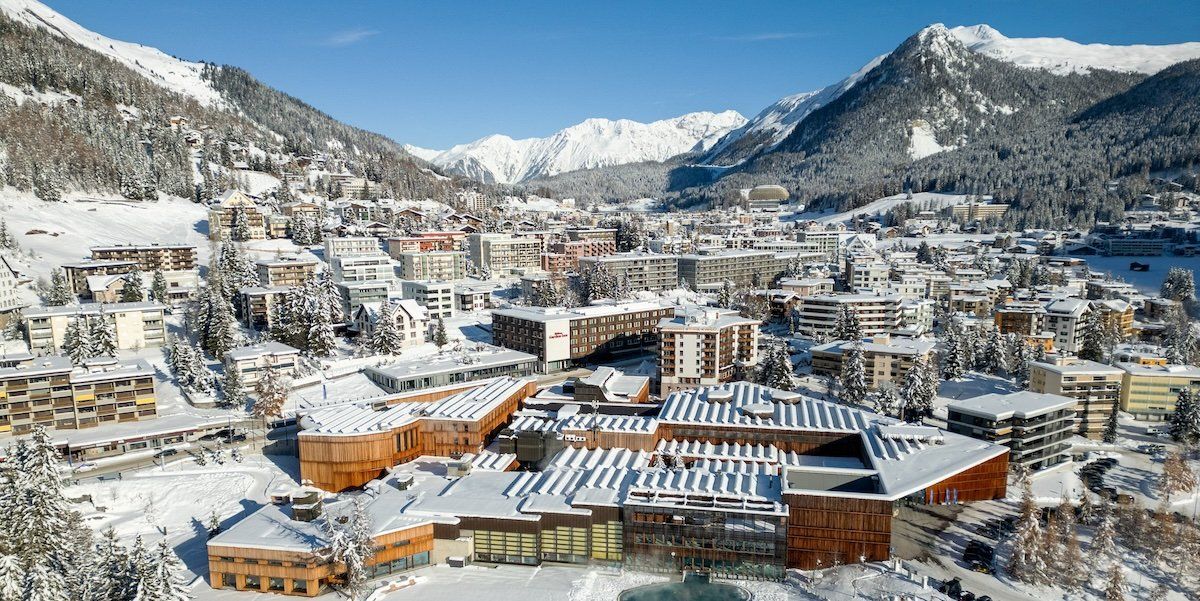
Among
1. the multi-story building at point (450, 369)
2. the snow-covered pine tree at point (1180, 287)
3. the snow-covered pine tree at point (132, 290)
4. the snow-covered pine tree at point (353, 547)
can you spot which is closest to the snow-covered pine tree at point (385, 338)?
the multi-story building at point (450, 369)

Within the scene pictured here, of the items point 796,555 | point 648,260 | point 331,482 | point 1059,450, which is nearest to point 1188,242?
point 648,260

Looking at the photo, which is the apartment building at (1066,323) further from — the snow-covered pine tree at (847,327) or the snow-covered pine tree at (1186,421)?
the snow-covered pine tree at (1186,421)

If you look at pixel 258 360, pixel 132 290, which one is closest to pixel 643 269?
pixel 258 360

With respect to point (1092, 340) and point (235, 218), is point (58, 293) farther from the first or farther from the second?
point (1092, 340)

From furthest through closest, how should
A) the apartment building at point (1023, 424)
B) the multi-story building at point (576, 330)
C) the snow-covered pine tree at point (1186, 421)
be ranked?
the multi-story building at point (576, 330)
the snow-covered pine tree at point (1186, 421)
the apartment building at point (1023, 424)

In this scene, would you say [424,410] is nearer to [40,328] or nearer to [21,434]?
[21,434]
